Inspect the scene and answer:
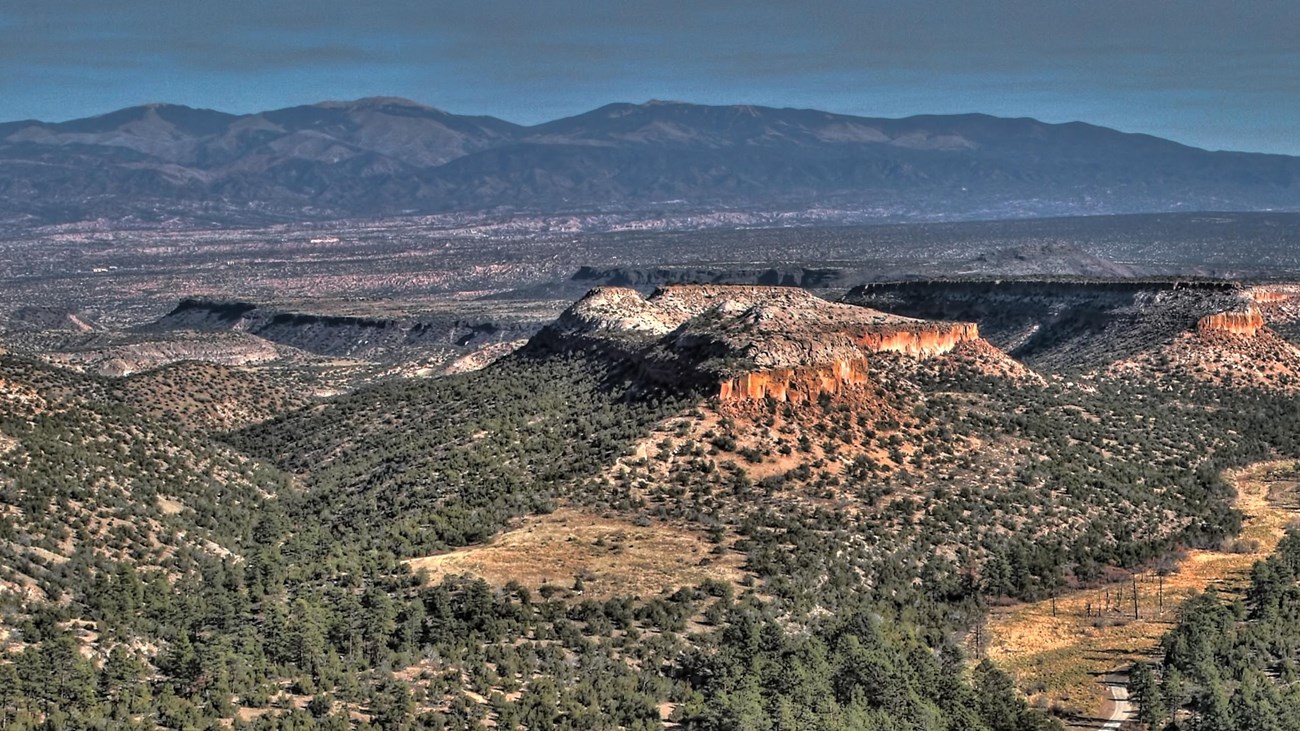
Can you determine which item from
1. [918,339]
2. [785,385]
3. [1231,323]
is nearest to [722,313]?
[918,339]

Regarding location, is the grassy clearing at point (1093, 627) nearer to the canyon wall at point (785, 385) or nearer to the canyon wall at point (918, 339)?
the canyon wall at point (785, 385)

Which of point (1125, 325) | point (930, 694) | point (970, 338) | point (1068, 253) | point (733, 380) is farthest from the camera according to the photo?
point (1068, 253)

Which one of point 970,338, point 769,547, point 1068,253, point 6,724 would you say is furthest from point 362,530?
Answer: point 1068,253

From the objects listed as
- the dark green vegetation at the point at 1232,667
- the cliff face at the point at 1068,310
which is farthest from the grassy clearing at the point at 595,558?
the cliff face at the point at 1068,310

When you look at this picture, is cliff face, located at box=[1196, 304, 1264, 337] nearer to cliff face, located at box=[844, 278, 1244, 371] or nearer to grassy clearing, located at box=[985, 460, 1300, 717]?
cliff face, located at box=[844, 278, 1244, 371]

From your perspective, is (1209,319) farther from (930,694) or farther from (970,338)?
(930,694)

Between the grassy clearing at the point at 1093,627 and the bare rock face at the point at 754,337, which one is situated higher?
the bare rock face at the point at 754,337

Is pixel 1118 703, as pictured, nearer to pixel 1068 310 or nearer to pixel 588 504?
pixel 588 504
